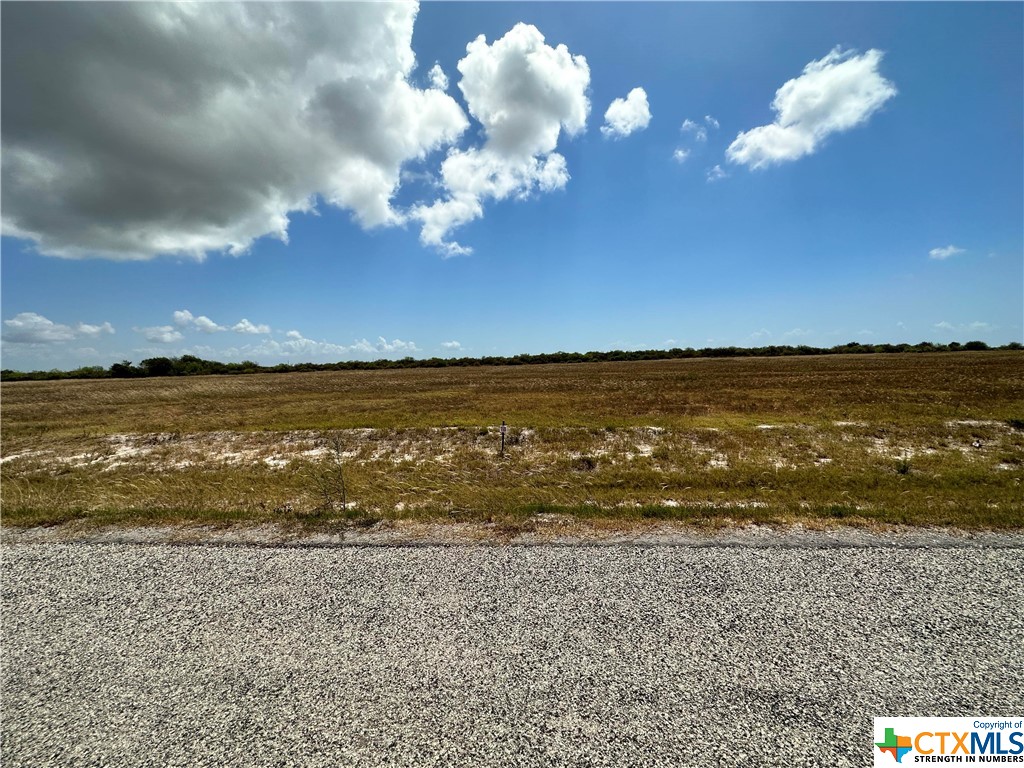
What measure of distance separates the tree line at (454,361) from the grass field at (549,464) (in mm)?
103847

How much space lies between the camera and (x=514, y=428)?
20969 millimetres

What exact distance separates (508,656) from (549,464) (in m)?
10.3

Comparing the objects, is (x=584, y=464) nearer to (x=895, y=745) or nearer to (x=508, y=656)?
(x=508, y=656)

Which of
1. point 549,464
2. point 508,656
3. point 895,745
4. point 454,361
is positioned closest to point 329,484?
point 549,464

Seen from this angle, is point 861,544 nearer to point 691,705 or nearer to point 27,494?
point 691,705

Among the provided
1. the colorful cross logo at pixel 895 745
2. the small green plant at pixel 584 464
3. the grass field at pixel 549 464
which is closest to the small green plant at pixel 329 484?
the grass field at pixel 549 464

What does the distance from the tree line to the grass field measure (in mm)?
103847

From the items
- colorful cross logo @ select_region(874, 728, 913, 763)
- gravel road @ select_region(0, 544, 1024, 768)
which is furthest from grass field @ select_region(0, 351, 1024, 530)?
colorful cross logo @ select_region(874, 728, 913, 763)

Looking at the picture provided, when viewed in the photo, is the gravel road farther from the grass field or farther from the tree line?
the tree line

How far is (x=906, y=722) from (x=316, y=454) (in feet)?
59.1

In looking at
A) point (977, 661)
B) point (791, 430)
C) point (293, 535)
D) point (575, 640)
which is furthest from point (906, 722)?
point (791, 430)

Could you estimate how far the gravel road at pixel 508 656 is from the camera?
357cm

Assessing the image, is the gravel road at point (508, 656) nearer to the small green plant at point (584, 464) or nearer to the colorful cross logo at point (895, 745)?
the colorful cross logo at point (895, 745)

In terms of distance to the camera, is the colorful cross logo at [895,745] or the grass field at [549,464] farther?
the grass field at [549,464]
